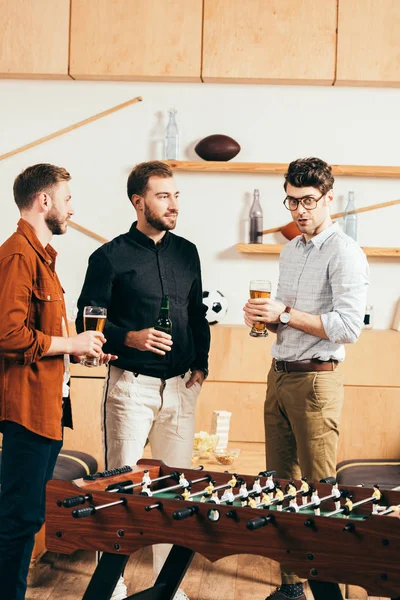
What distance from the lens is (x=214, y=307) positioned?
14.9 ft

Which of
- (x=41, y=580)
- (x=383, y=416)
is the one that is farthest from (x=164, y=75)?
(x=41, y=580)

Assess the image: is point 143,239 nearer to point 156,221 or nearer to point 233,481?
point 156,221

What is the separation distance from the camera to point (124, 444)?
304 centimetres

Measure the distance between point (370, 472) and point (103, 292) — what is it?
1636 mm

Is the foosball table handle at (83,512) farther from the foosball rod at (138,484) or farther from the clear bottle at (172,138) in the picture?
the clear bottle at (172,138)

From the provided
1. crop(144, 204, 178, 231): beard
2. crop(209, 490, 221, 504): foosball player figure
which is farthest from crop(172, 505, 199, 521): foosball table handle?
crop(144, 204, 178, 231): beard

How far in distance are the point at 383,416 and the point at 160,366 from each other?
1.74m

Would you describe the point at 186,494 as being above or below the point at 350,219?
below

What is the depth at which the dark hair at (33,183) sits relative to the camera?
2748mm

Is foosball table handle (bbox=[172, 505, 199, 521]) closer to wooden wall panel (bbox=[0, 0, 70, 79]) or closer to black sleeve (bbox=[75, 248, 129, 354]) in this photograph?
black sleeve (bbox=[75, 248, 129, 354])

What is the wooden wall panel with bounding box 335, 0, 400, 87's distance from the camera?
14.6 feet

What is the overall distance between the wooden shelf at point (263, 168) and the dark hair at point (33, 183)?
185cm

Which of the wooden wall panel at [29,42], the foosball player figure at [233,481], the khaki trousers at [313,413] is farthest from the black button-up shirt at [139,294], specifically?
the wooden wall panel at [29,42]

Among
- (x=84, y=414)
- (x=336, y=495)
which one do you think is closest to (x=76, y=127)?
(x=84, y=414)
